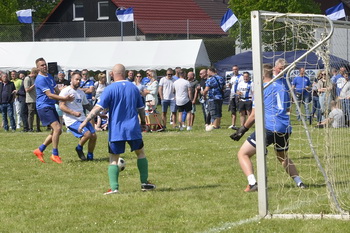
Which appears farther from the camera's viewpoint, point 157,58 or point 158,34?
point 158,34

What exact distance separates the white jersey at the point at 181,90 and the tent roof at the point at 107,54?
30.1ft

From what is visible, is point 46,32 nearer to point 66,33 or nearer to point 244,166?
point 66,33

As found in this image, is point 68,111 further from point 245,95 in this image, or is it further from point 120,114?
point 245,95

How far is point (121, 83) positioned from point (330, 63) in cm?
264

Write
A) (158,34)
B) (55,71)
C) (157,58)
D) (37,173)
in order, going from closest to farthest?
(37,173)
(55,71)
(157,58)
(158,34)

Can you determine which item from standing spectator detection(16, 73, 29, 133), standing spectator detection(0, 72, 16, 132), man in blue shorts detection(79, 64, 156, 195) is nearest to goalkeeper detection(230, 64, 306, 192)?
man in blue shorts detection(79, 64, 156, 195)

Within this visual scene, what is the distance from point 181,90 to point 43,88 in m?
8.24

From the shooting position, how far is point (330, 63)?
8.95m

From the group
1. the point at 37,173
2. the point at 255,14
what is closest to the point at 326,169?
the point at 255,14

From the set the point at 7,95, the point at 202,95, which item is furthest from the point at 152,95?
the point at 7,95

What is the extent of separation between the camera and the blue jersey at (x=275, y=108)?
31.4 ft

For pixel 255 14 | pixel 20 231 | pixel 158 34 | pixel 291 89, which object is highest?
pixel 158 34

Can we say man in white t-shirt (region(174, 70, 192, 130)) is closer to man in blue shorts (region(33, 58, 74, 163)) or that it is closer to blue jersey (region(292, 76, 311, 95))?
blue jersey (region(292, 76, 311, 95))

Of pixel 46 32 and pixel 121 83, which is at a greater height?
pixel 46 32
